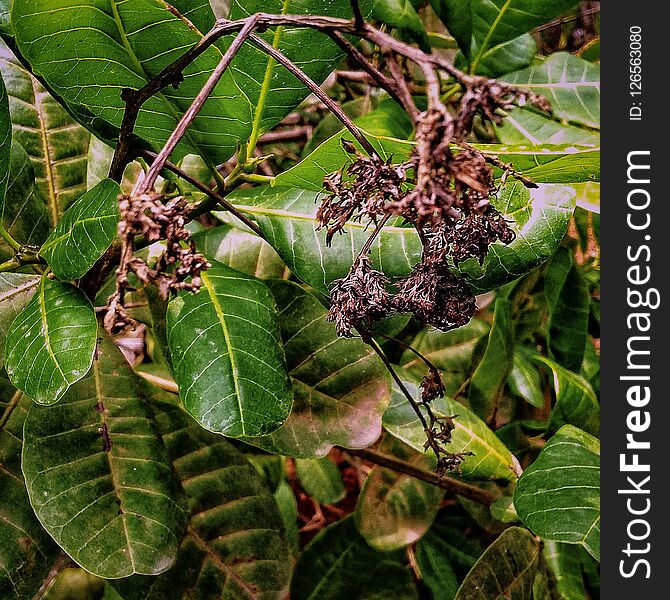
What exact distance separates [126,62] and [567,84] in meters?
0.75

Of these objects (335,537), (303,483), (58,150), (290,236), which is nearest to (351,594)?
(335,537)

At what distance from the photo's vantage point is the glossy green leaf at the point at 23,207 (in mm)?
861

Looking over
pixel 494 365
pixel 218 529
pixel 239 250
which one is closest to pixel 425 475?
pixel 494 365

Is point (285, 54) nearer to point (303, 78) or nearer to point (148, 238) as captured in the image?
point (303, 78)

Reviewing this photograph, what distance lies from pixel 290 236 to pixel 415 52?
339 millimetres

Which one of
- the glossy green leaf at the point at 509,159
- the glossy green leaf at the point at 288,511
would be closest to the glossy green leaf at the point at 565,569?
the glossy green leaf at the point at 288,511

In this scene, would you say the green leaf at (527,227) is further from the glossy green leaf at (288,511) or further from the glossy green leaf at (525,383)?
the glossy green leaf at (288,511)

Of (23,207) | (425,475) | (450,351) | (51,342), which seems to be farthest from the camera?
(450,351)

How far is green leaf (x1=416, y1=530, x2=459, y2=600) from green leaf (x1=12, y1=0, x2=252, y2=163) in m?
0.66

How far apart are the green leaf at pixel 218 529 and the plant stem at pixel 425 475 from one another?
0.16 meters

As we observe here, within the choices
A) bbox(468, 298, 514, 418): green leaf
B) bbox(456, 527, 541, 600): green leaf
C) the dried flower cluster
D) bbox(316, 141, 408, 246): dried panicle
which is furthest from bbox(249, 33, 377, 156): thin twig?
bbox(456, 527, 541, 600): green leaf

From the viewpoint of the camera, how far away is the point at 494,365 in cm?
98

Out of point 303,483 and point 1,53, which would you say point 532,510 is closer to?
point 303,483

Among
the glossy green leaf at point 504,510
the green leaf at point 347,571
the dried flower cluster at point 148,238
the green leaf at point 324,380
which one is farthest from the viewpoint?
the green leaf at point 347,571
